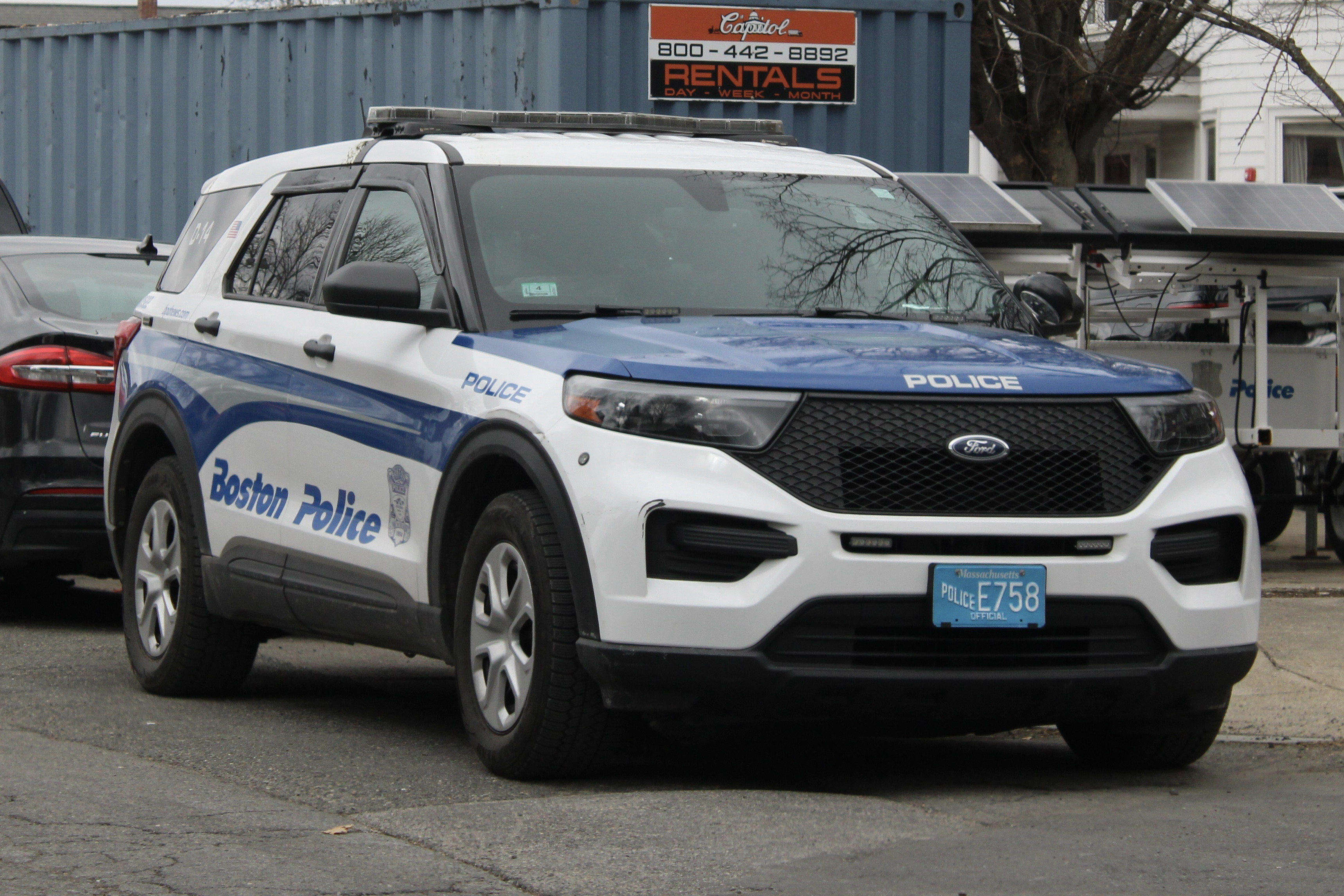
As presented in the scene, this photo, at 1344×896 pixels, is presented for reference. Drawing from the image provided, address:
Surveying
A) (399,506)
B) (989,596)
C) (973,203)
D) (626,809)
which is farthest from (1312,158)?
(626,809)

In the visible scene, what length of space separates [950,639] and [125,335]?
13.9 feet

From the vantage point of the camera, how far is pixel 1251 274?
12703 millimetres

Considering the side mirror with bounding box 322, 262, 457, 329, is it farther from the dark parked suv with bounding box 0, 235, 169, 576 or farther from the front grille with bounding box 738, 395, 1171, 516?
the dark parked suv with bounding box 0, 235, 169, 576

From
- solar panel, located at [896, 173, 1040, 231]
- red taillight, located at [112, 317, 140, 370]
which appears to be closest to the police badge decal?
red taillight, located at [112, 317, 140, 370]

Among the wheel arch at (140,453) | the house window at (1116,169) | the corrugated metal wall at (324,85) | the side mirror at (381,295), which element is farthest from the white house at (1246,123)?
the side mirror at (381,295)

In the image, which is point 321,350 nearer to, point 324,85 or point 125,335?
point 125,335

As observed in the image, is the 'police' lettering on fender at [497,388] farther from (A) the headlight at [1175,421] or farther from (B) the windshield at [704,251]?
(A) the headlight at [1175,421]

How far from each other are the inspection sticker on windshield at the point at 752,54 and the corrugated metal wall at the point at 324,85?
0.08m

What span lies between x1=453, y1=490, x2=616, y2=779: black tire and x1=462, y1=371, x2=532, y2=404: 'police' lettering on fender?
268 mm

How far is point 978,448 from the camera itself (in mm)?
5648

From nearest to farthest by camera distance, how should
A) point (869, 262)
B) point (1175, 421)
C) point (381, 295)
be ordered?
1. point (1175, 421)
2. point (381, 295)
3. point (869, 262)

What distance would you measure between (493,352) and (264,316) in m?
1.57

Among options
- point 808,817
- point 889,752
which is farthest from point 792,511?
point 889,752

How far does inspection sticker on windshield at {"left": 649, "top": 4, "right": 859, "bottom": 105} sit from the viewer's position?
13.8 m
